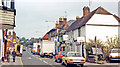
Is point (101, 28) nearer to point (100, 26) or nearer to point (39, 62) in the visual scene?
point (100, 26)

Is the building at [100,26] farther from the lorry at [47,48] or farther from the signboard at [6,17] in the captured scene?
the signboard at [6,17]

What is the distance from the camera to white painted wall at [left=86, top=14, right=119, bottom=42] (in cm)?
4392

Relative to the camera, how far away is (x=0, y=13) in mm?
13203

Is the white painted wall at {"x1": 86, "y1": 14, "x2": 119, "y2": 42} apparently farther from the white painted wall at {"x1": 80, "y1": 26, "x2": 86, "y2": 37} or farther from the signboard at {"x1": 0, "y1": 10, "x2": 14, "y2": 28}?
the signboard at {"x1": 0, "y1": 10, "x2": 14, "y2": 28}

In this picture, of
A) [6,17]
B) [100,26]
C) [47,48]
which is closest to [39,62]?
[47,48]

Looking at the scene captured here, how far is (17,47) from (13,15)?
152 feet

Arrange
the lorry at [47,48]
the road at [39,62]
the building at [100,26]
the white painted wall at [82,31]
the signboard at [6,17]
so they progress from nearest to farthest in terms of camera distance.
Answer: the signboard at [6,17] → the road at [39,62] → the building at [100,26] → the white painted wall at [82,31] → the lorry at [47,48]

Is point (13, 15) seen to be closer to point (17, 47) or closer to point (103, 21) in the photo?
point (103, 21)

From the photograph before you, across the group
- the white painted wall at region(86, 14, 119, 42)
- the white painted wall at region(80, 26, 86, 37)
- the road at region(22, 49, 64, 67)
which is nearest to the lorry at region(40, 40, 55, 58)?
the road at region(22, 49, 64, 67)

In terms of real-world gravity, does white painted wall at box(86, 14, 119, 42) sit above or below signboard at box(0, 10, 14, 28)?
above

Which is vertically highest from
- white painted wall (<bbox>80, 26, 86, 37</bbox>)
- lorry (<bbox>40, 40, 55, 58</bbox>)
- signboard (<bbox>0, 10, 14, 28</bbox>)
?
white painted wall (<bbox>80, 26, 86, 37</bbox>)

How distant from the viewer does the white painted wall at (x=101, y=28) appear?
144 ft

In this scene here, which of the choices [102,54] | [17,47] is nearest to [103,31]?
[102,54]

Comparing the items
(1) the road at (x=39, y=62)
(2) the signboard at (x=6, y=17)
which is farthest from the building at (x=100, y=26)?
(2) the signboard at (x=6, y=17)
